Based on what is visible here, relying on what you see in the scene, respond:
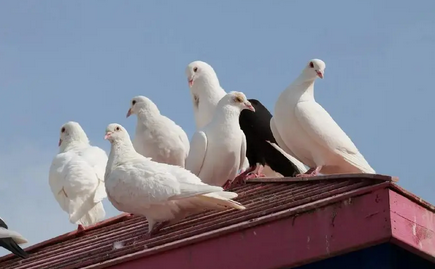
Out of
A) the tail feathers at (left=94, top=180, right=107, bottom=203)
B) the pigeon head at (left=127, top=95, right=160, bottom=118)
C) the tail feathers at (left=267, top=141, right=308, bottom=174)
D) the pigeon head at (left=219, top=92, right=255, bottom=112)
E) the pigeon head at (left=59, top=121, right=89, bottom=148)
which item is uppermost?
the pigeon head at (left=59, top=121, right=89, bottom=148)

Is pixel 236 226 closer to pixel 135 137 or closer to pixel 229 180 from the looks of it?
pixel 229 180

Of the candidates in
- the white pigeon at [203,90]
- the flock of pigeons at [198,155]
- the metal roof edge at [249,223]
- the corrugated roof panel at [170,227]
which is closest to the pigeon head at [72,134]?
the flock of pigeons at [198,155]

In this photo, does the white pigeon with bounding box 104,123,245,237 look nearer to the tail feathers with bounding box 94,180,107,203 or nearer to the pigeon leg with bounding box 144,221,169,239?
the pigeon leg with bounding box 144,221,169,239

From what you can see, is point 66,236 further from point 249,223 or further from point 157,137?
point 249,223

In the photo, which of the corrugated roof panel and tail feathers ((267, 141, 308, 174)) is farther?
tail feathers ((267, 141, 308, 174))

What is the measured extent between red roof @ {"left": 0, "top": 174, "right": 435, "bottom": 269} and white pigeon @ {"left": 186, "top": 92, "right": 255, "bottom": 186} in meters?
1.52

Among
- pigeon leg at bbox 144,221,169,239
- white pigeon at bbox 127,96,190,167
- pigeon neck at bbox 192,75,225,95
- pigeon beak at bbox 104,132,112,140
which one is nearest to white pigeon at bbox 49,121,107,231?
white pigeon at bbox 127,96,190,167

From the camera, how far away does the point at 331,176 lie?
8.63 m

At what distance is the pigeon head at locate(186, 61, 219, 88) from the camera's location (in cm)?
1343

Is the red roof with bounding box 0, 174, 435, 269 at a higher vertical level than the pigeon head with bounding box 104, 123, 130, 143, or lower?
lower

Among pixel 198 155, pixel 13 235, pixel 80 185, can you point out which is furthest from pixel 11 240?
pixel 80 185

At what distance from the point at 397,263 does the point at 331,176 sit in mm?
1744

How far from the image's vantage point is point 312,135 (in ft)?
37.3

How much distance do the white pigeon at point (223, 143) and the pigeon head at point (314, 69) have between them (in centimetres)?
101
